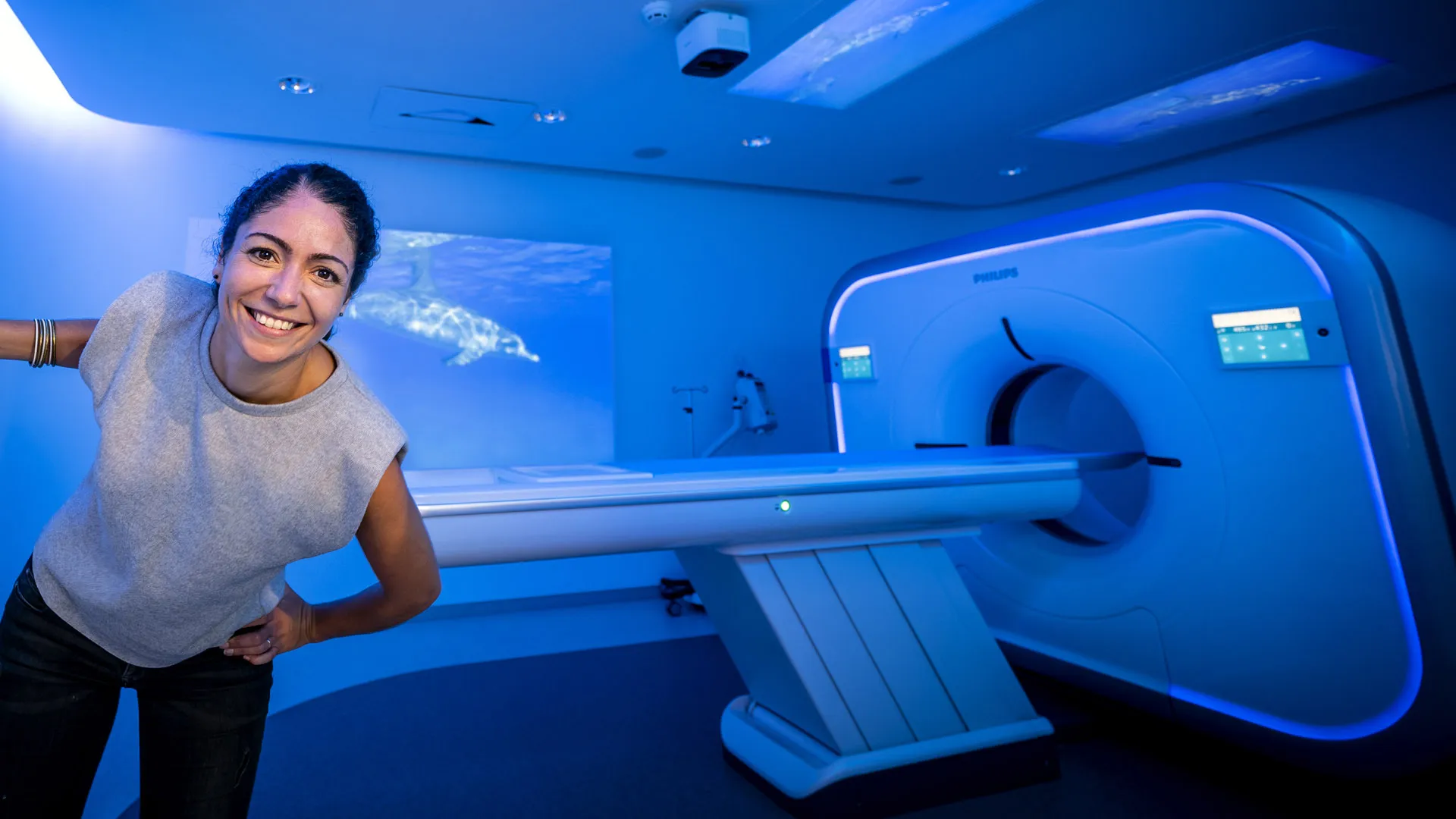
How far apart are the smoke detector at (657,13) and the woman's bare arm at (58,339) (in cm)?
166

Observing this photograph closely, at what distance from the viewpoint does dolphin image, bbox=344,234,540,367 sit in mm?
3217

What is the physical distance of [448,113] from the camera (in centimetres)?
283

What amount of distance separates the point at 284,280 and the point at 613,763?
62.5 inches

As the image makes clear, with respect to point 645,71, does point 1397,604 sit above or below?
below

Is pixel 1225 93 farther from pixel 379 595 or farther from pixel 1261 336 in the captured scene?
pixel 379 595

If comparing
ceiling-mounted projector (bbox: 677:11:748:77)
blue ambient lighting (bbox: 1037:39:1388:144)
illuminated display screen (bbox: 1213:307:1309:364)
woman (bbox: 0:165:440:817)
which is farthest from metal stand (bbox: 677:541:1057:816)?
blue ambient lighting (bbox: 1037:39:1388:144)

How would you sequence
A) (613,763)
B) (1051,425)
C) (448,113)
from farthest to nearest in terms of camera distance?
(448,113), (1051,425), (613,763)

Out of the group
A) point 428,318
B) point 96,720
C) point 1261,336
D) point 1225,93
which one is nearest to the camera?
point 96,720

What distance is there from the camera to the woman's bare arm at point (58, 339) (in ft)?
2.58

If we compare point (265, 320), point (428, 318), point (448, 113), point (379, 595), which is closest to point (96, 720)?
point (379, 595)

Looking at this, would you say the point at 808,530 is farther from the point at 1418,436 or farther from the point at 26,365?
the point at 26,365

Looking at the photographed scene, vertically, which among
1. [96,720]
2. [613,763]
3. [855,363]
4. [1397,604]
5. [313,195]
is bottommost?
[613,763]

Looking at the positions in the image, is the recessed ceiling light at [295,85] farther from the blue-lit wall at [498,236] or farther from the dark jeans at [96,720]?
the dark jeans at [96,720]

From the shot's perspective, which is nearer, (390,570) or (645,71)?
(390,570)
